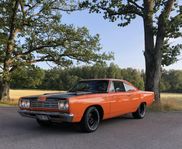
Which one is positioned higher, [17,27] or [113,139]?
[17,27]

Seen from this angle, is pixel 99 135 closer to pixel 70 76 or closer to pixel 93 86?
pixel 93 86

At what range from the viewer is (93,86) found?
10.9m

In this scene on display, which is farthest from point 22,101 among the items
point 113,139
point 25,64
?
point 25,64

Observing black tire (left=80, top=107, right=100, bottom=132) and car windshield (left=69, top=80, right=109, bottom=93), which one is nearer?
black tire (left=80, top=107, right=100, bottom=132)

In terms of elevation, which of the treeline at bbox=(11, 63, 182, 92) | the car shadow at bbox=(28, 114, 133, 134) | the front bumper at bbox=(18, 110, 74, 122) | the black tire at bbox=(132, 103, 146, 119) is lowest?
the car shadow at bbox=(28, 114, 133, 134)

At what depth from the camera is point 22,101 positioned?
391 inches

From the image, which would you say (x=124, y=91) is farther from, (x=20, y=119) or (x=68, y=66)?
(x=68, y=66)

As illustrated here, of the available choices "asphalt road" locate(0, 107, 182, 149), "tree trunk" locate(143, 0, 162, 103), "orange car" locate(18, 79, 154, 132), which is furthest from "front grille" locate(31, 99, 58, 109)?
"tree trunk" locate(143, 0, 162, 103)

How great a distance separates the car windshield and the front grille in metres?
1.81

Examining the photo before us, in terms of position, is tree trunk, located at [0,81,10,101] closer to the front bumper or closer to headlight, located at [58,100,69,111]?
the front bumper

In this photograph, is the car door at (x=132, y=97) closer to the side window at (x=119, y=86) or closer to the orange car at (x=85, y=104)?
the orange car at (x=85, y=104)

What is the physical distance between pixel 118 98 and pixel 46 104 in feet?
8.33

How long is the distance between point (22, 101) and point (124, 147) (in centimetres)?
370

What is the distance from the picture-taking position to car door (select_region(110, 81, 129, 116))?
10.5m
